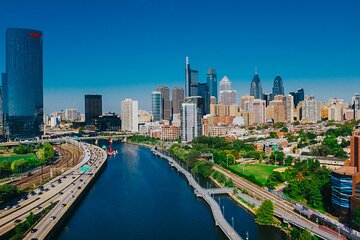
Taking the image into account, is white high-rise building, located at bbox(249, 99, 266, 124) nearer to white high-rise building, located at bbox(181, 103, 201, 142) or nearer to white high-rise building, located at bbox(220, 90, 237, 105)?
white high-rise building, located at bbox(220, 90, 237, 105)

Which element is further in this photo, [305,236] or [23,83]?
[23,83]

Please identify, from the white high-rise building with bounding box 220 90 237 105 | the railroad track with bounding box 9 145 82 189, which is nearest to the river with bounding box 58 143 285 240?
the railroad track with bounding box 9 145 82 189

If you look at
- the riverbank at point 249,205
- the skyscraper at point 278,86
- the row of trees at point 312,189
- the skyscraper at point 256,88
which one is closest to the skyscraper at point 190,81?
the skyscraper at point 256,88

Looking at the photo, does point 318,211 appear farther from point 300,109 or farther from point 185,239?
point 300,109

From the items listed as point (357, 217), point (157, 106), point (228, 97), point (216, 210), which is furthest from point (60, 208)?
point (228, 97)

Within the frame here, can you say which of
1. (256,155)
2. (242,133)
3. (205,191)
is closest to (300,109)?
(242,133)

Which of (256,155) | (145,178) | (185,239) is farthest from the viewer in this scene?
(256,155)

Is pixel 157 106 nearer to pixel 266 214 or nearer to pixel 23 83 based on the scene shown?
pixel 23 83
